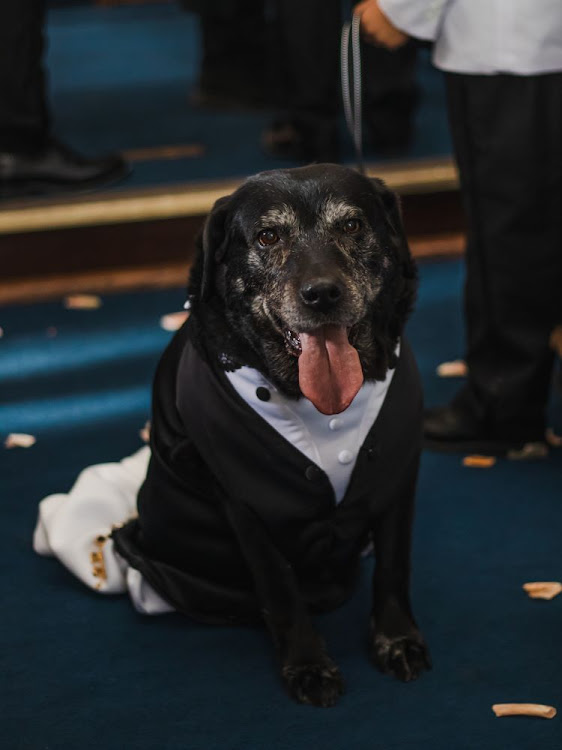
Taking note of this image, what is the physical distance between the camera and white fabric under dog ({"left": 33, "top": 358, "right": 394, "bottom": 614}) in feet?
5.84

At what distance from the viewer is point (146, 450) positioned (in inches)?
95.6

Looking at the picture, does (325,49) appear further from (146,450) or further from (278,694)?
(278,694)

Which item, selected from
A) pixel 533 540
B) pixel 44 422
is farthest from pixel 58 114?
pixel 533 540

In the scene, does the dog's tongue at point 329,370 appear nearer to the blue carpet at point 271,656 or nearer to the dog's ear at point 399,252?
the dog's ear at point 399,252

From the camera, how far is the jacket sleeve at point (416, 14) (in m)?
2.27

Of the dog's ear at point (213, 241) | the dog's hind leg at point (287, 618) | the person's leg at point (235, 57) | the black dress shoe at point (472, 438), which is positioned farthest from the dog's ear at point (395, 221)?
the person's leg at point (235, 57)

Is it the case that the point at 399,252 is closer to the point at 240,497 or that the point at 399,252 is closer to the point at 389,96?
the point at 240,497

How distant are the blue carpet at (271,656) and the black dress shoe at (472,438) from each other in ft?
0.17

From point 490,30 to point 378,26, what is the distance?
9.4 inches

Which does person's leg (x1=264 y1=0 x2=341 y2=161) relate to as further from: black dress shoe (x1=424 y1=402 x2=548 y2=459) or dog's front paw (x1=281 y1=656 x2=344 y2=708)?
dog's front paw (x1=281 y1=656 x2=344 y2=708)

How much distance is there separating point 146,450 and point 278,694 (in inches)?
28.7

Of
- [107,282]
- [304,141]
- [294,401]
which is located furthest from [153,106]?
[294,401]

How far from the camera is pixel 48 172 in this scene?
393cm

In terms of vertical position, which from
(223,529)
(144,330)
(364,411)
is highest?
(364,411)
